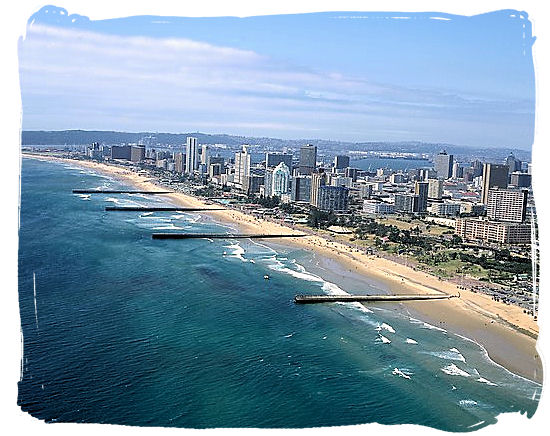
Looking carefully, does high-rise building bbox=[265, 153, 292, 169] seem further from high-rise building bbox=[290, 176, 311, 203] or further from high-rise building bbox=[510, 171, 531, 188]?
high-rise building bbox=[510, 171, 531, 188]

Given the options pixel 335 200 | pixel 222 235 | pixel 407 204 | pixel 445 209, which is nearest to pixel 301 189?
Result: pixel 335 200

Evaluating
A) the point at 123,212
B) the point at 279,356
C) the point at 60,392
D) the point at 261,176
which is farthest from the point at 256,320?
the point at 261,176

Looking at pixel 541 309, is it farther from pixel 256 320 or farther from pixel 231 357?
pixel 256 320

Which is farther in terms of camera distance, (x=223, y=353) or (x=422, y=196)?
(x=422, y=196)

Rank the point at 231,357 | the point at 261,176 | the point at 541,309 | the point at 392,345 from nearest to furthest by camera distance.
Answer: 1. the point at 541,309
2. the point at 231,357
3. the point at 392,345
4. the point at 261,176

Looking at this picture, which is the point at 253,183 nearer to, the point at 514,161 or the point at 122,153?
the point at 122,153

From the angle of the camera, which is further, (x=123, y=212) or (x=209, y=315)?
(x=123, y=212)
